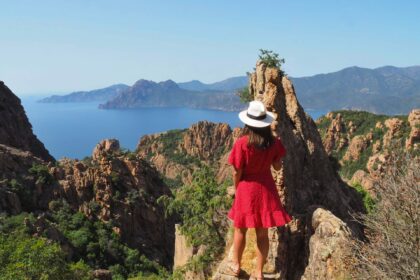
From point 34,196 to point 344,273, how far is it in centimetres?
4314

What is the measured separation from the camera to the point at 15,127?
71.4m

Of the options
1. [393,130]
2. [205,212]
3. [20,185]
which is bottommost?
[393,130]

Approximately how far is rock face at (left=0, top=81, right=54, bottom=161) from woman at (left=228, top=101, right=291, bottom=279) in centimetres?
6358

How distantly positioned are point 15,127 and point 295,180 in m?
67.0

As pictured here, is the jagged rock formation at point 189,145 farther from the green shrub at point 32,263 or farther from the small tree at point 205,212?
the small tree at point 205,212

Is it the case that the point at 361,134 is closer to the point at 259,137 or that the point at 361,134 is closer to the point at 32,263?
the point at 32,263

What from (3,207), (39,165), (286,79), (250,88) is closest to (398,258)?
(286,79)

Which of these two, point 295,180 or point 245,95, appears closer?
point 295,180

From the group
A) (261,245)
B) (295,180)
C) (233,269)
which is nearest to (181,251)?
(295,180)

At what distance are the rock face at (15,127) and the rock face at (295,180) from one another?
57155 mm

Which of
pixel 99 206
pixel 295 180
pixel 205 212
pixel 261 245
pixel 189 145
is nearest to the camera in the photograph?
pixel 261 245

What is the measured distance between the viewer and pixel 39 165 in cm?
5069

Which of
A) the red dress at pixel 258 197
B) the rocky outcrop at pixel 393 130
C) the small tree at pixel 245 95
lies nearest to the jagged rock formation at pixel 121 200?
the small tree at pixel 245 95

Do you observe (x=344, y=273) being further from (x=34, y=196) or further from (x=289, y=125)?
(x=34, y=196)
